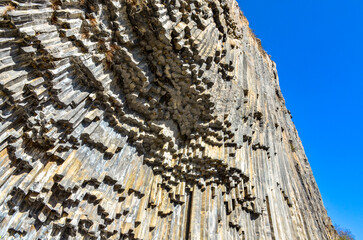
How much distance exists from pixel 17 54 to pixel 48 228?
363cm

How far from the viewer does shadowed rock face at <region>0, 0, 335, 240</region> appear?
4.64m

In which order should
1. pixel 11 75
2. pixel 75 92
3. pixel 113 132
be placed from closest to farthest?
pixel 11 75 < pixel 75 92 < pixel 113 132

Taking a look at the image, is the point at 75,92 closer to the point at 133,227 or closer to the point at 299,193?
the point at 133,227

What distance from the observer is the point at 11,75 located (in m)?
4.34

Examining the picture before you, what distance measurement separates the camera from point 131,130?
699cm

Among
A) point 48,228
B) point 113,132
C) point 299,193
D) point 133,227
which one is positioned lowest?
point 48,228

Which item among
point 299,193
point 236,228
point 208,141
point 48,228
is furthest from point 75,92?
point 299,193

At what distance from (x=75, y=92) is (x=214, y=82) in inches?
175

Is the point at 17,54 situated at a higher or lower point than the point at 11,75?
higher

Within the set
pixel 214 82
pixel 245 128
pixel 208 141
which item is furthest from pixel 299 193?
pixel 214 82

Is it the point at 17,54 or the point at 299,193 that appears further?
the point at 299,193

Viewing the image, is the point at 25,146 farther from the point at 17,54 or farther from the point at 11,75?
the point at 17,54

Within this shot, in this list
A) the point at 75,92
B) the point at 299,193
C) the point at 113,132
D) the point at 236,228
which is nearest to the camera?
the point at 75,92

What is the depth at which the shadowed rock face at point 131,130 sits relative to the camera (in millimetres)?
4637
